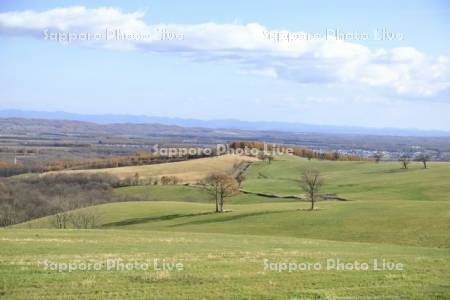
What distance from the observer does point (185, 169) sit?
417ft

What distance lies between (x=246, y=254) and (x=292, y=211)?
35.4 metres

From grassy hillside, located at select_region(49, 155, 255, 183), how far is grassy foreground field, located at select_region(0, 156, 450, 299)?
178ft

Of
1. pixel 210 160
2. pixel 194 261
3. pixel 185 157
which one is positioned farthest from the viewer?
pixel 185 157

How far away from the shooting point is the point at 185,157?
508 feet

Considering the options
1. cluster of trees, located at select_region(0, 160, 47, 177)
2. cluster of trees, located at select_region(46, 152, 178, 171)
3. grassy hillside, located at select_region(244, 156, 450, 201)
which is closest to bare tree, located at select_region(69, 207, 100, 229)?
grassy hillside, located at select_region(244, 156, 450, 201)

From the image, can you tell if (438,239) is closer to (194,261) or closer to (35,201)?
(194,261)

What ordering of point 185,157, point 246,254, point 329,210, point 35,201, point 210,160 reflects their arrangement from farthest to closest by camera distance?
point 185,157
point 210,160
point 35,201
point 329,210
point 246,254

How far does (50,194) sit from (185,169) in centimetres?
3416

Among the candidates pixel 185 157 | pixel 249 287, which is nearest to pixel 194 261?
pixel 249 287

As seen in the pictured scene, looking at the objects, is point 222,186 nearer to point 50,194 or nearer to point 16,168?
point 50,194

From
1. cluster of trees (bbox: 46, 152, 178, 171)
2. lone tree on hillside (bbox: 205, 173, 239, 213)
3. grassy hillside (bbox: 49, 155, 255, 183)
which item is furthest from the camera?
cluster of trees (bbox: 46, 152, 178, 171)

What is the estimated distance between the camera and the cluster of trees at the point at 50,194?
82.7 m

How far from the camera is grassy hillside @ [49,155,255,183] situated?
119438 millimetres

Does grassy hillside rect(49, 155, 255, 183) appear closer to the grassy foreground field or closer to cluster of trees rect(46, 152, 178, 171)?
cluster of trees rect(46, 152, 178, 171)
